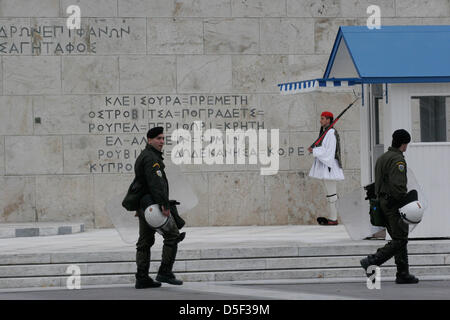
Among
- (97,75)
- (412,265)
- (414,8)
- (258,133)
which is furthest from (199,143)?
(412,265)

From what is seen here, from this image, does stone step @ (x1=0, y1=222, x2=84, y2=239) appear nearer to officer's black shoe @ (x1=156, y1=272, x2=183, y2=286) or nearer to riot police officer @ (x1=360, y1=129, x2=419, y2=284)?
officer's black shoe @ (x1=156, y1=272, x2=183, y2=286)

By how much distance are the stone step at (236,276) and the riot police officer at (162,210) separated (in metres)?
0.89

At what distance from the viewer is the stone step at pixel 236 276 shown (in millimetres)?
12586

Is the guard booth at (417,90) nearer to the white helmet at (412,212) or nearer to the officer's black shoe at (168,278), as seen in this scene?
the white helmet at (412,212)

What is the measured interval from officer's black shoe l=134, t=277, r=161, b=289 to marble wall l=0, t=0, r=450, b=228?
6.77 meters

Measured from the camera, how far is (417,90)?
1430 centimetres

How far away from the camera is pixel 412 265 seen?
43.1 feet

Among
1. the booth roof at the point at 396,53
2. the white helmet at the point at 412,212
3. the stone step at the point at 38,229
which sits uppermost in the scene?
the booth roof at the point at 396,53

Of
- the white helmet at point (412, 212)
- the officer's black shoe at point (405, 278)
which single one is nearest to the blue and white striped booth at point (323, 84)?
the white helmet at point (412, 212)

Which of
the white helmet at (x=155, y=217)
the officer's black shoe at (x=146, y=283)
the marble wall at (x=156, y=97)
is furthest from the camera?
the marble wall at (x=156, y=97)

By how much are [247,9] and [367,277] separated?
7.94 m

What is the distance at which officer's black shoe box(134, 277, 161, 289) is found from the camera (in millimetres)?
11828

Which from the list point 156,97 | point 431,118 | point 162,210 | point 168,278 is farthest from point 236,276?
point 156,97
